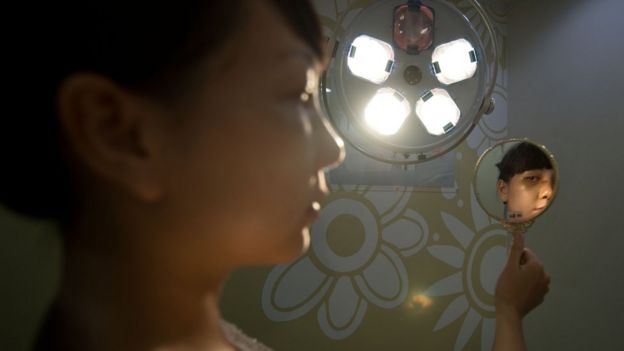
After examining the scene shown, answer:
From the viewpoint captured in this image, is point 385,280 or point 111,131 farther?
point 385,280

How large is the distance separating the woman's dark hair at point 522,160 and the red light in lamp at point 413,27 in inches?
12.1

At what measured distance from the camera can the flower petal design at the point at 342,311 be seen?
52.7 inches

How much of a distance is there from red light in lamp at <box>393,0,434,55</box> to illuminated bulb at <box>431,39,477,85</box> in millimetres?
38

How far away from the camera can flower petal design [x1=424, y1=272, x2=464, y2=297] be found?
1.44 metres

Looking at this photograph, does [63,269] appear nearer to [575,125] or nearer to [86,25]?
[86,25]

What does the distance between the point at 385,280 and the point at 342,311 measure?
17 centimetres

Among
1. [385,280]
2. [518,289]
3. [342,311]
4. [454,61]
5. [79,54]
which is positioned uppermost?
[454,61]

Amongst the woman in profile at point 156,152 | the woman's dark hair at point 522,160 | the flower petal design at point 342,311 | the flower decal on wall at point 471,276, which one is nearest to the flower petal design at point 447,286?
the flower decal on wall at point 471,276

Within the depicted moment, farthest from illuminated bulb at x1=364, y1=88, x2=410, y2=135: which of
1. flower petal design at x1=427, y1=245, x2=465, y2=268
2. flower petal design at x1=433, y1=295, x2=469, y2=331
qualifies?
flower petal design at x1=433, y1=295, x2=469, y2=331

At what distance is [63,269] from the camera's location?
17.7 inches

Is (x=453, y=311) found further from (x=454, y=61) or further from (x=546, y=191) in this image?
(x=454, y=61)

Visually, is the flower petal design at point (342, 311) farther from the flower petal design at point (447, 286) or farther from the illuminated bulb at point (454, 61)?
the illuminated bulb at point (454, 61)

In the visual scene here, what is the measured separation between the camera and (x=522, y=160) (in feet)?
3.14

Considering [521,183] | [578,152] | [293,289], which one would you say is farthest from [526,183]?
[293,289]
